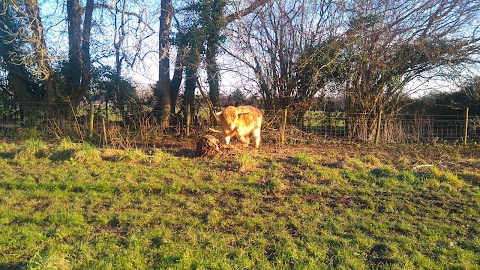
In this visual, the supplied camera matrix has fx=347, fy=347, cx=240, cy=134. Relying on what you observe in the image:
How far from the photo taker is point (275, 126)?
512 inches

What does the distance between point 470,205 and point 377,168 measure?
2.33 meters

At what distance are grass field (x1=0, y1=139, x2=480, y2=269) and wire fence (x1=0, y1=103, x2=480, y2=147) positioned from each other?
2.89 meters

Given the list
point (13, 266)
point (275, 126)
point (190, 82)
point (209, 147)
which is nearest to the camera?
point (13, 266)

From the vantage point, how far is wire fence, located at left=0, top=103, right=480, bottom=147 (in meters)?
12.2

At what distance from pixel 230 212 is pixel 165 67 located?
1037cm

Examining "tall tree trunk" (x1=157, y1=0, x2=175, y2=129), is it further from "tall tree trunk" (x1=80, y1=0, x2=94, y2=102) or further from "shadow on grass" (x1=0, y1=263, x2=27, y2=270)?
"shadow on grass" (x1=0, y1=263, x2=27, y2=270)

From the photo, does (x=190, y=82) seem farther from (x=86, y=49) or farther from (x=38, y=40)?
(x=38, y=40)

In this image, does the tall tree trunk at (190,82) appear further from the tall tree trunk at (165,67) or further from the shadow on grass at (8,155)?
the shadow on grass at (8,155)

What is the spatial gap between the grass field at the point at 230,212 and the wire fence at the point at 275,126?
2893 millimetres

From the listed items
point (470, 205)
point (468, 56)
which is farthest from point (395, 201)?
point (468, 56)

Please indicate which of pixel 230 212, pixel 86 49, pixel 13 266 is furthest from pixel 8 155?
pixel 86 49

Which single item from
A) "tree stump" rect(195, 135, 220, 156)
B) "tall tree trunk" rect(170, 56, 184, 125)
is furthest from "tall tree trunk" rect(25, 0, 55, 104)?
"tree stump" rect(195, 135, 220, 156)

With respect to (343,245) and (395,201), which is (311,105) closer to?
(395,201)

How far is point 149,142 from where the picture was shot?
11.8 m
